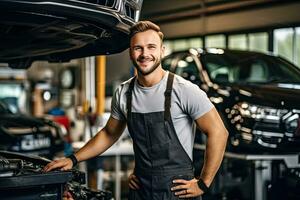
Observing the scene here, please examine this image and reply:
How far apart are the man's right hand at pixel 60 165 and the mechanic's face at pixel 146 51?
0.56 meters

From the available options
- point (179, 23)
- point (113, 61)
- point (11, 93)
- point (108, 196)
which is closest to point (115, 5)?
point (108, 196)

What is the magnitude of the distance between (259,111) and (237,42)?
2.11 metres

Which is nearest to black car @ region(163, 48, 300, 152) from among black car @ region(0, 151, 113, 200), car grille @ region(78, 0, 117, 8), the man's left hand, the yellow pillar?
the yellow pillar

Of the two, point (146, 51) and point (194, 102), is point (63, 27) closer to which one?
point (146, 51)

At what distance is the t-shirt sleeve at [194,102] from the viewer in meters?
2.14

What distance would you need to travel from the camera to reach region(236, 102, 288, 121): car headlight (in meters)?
3.76

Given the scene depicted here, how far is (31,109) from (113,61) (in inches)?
116

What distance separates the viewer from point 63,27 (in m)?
2.38

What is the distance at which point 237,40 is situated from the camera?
5871 mm

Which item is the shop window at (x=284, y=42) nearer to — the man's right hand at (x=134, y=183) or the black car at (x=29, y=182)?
the man's right hand at (x=134, y=183)

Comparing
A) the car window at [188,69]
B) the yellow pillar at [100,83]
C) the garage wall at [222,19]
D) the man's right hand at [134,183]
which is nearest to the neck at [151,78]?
the man's right hand at [134,183]

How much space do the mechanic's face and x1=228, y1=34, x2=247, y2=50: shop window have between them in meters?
3.69

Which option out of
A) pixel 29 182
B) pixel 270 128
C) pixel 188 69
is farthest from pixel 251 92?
pixel 29 182

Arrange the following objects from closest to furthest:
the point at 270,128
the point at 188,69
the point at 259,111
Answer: the point at 270,128
the point at 259,111
the point at 188,69
